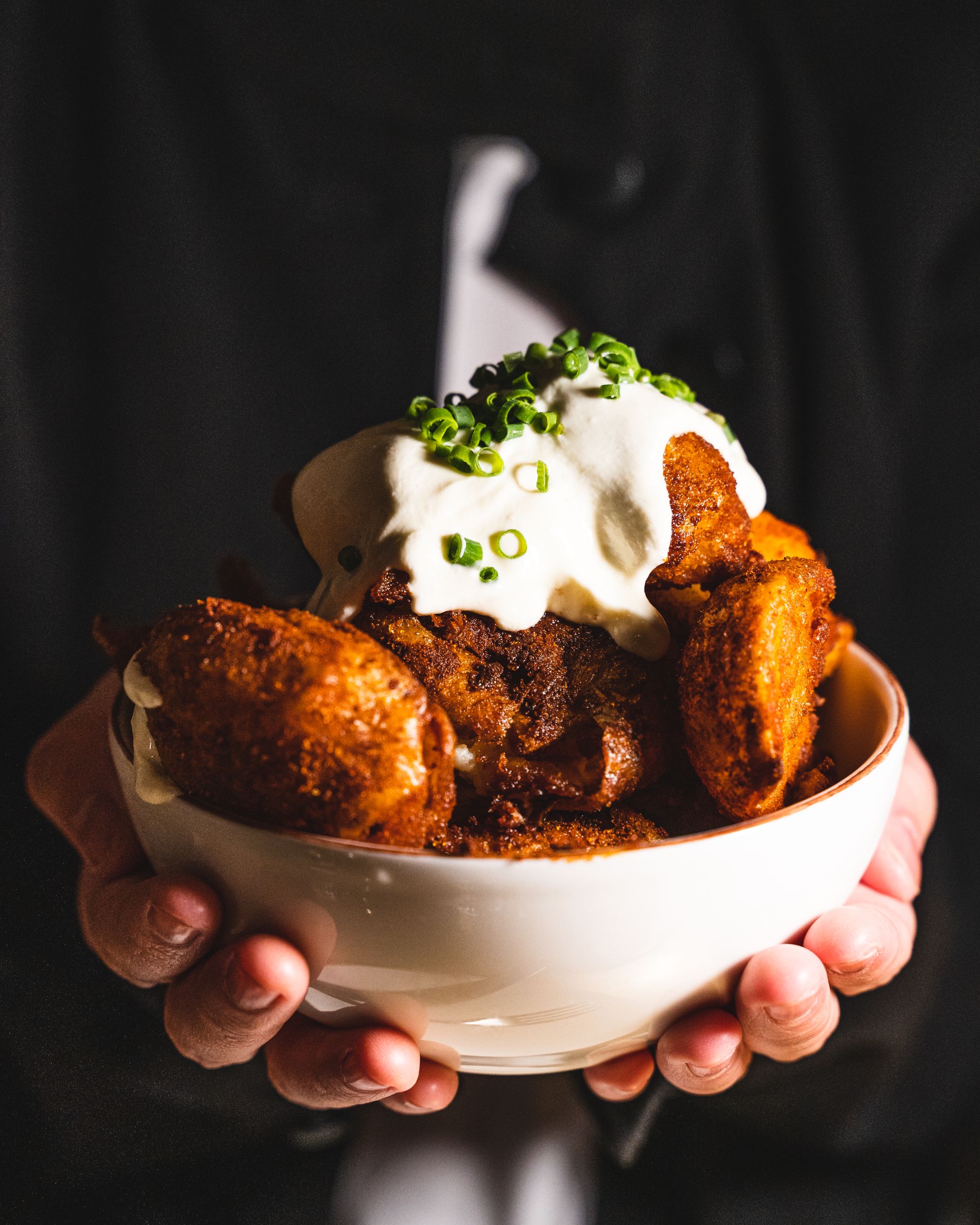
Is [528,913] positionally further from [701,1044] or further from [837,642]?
[837,642]

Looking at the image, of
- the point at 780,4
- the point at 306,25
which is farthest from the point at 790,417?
the point at 306,25

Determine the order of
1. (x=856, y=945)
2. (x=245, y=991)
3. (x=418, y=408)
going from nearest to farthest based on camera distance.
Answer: (x=245, y=991) < (x=856, y=945) < (x=418, y=408)

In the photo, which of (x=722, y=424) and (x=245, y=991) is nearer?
(x=245, y=991)

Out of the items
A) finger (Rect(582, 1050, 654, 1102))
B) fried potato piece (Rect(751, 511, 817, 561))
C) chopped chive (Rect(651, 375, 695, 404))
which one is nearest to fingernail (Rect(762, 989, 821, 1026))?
finger (Rect(582, 1050, 654, 1102))

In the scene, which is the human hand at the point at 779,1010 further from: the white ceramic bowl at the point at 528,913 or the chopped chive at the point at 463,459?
the chopped chive at the point at 463,459

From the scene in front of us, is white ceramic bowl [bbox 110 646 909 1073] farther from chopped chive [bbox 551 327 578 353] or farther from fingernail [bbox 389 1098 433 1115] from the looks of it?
chopped chive [bbox 551 327 578 353]

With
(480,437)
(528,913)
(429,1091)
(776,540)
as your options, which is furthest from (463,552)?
(429,1091)
